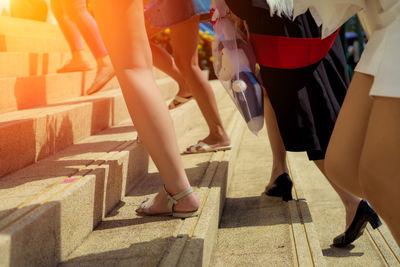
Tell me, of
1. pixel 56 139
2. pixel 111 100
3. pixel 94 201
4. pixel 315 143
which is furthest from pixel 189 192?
pixel 111 100

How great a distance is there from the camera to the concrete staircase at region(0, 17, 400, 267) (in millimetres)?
1821

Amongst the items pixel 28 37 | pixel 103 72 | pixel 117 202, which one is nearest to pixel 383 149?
pixel 117 202

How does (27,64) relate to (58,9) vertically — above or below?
below

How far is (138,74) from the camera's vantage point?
199cm

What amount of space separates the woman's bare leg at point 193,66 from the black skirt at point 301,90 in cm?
93

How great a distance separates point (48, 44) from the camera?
4828mm

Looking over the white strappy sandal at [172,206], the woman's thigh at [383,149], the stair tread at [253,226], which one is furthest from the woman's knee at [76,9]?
the woman's thigh at [383,149]

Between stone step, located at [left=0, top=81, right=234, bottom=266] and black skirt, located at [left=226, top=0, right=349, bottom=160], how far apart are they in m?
0.51

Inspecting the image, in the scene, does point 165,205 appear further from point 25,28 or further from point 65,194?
point 25,28

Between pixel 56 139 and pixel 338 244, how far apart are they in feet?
5.07

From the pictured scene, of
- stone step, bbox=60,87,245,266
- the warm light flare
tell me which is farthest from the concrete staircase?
the warm light flare

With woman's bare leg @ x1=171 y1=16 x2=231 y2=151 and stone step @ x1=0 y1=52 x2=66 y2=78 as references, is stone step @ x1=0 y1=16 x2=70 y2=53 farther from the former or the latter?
woman's bare leg @ x1=171 y1=16 x2=231 y2=151

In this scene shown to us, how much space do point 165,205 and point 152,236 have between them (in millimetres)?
201

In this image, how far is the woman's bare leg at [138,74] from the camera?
1.92 meters
